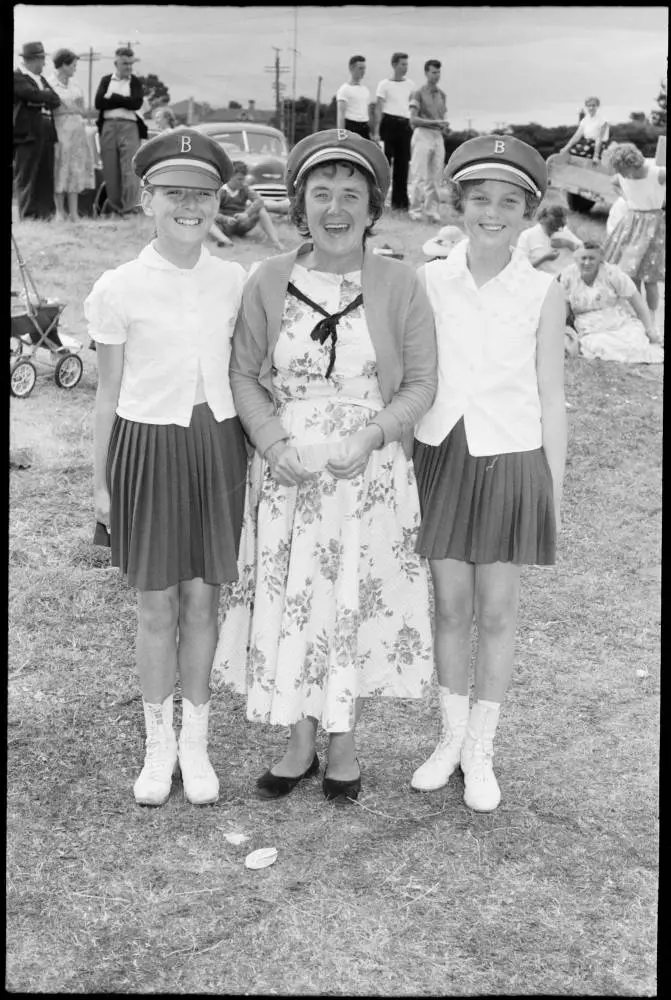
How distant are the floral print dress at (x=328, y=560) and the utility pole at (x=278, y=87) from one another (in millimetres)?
7419

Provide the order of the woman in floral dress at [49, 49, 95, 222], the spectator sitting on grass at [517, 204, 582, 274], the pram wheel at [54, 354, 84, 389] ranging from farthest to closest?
the woman in floral dress at [49, 49, 95, 222] → the spectator sitting on grass at [517, 204, 582, 274] → the pram wheel at [54, 354, 84, 389]

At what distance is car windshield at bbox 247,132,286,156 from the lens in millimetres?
13664

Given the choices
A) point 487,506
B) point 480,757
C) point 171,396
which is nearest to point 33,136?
point 171,396

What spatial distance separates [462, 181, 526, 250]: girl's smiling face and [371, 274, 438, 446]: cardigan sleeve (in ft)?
0.71

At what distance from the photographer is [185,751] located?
3256 mm

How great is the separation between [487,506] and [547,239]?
7296mm

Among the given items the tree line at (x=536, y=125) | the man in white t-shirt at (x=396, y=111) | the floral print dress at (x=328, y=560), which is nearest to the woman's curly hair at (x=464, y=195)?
the floral print dress at (x=328, y=560)

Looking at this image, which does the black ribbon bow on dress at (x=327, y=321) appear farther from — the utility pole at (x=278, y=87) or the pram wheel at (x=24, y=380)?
the utility pole at (x=278, y=87)

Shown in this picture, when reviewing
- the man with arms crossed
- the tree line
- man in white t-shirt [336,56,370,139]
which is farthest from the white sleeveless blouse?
the man with arms crossed

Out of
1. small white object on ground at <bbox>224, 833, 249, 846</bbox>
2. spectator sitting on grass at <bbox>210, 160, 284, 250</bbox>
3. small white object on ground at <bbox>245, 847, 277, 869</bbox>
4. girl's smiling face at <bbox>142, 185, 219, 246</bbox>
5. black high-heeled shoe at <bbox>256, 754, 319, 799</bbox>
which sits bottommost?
small white object on ground at <bbox>245, 847, 277, 869</bbox>

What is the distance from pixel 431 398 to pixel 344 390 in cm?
24

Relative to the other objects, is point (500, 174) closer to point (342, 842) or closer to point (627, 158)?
point (342, 842)

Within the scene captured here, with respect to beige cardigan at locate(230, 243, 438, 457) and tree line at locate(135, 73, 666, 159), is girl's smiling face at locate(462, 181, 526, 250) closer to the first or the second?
beige cardigan at locate(230, 243, 438, 457)

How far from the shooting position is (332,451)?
2.91 meters
